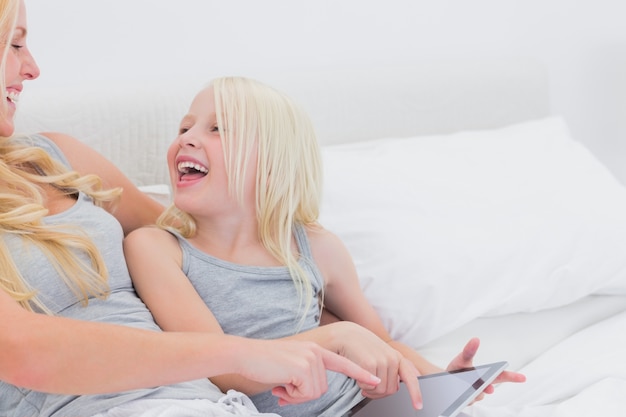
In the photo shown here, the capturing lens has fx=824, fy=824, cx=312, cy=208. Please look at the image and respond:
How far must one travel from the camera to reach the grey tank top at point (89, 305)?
1.04 m

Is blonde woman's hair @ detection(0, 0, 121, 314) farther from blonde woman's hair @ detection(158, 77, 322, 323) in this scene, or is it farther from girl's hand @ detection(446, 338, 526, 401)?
girl's hand @ detection(446, 338, 526, 401)

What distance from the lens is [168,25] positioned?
1709 mm

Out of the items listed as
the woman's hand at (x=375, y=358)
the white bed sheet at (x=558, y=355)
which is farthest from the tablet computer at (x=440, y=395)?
the white bed sheet at (x=558, y=355)

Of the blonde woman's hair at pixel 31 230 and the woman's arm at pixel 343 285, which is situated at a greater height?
the blonde woman's hair at pixel 31 230

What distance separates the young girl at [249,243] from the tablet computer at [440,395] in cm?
7

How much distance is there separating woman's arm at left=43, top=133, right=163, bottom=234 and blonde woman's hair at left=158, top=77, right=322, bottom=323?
62 mm

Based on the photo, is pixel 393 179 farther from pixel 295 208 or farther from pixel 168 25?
pixel 168 25

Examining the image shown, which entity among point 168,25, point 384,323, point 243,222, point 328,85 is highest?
point 168,25

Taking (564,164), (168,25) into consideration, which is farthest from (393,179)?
(168,25)

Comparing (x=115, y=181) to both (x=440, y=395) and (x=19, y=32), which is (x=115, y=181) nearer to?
(x=19, y=32)

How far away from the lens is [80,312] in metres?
1.12

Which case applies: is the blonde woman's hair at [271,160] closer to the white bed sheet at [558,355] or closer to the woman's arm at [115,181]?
the woman's arm at [115,181]

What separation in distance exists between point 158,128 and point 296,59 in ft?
1.52

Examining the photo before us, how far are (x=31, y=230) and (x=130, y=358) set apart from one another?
0.30 m
